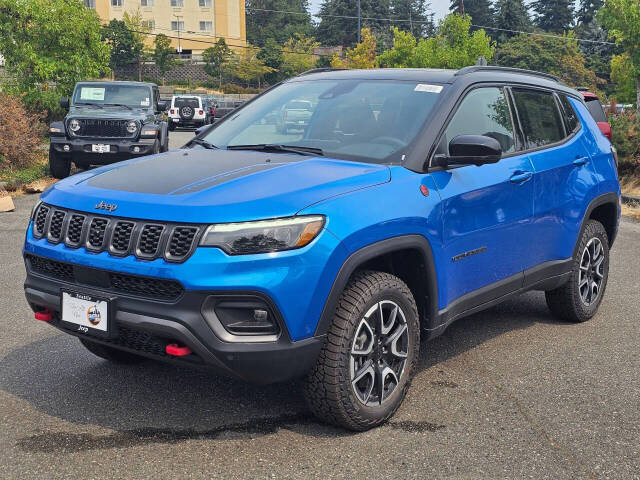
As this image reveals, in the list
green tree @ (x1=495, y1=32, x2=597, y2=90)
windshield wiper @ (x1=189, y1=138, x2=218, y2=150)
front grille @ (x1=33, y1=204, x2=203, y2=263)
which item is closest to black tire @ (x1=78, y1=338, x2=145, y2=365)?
front grille @ (x1=33, y1=204, x2=203, y2=263)

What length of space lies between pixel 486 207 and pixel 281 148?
1.25 metres

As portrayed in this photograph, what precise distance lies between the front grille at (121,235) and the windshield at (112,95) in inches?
500

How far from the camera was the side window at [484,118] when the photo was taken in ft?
15.6

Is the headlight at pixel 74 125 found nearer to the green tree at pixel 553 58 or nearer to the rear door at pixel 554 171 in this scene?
the rear door at pixel 554 171

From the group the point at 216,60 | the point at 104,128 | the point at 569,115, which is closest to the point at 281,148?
the point at 569,115

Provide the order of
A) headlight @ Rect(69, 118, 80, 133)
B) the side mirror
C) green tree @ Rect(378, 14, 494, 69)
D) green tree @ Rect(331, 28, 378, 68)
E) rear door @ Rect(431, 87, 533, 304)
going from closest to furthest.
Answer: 1. the side mirror
2. rear door @ Rect(431, 87, 533, 304)
3. headlight @ Rect(69, 118, 80, 133)
4. green tree @ Rect(378, 14, 494, 69)
5. green tree @ Rect(331, 28, 378, 68)

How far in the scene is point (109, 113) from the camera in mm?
15672

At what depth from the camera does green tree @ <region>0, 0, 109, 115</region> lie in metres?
21.2

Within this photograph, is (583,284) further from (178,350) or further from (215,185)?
(178,350)

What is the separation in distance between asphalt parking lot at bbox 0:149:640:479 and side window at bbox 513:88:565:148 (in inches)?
56.7

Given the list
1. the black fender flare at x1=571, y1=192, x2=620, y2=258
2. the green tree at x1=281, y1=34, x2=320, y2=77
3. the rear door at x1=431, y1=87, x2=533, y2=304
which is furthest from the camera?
the green tree at x1=281, y1=34, x2=320, y2=77

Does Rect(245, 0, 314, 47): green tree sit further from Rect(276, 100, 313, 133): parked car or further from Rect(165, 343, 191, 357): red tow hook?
Rect(165, 343, 191, 357): red tow hook

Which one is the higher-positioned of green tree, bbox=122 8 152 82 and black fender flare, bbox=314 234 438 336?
green tree, bbox=122 8 152 82

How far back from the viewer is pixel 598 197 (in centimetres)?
604
